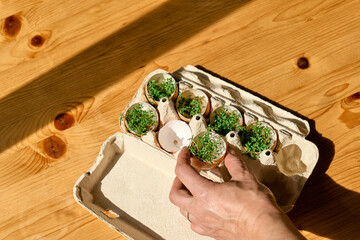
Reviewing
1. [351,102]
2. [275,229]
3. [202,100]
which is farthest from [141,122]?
[351,102]

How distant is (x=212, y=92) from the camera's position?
0.93m

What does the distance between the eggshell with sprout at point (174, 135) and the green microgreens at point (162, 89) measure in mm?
83

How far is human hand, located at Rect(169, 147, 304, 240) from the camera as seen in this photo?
0.61 m

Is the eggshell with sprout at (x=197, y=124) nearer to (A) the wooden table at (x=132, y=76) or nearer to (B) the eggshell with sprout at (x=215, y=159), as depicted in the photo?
(B) the eggshell with sprout at (x=215, y=159)

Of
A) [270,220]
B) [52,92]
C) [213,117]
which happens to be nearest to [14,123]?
[52,92]

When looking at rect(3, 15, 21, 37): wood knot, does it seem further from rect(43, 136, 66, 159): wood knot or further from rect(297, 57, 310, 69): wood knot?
rect(297, 57, 310, 69): wood knot

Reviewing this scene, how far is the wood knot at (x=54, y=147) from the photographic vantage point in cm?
103

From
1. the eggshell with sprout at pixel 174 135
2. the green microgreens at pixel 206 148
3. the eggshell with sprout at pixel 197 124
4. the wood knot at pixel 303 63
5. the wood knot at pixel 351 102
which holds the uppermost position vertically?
the wood knot at pixel 303 63

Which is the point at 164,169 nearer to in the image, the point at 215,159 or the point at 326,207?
the point at 215,159

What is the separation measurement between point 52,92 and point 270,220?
0.81 m

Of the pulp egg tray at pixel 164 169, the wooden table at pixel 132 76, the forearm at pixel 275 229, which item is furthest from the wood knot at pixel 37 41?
the forearm at pixel 275 229

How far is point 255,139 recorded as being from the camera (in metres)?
0.86

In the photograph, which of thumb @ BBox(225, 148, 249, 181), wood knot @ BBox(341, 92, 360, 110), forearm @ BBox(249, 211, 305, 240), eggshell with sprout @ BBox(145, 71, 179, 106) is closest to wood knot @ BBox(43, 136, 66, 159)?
eggshell with sprout @ BBox(145, 71, 179, 106)

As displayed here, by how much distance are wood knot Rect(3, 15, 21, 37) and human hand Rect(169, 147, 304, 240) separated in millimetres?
820
